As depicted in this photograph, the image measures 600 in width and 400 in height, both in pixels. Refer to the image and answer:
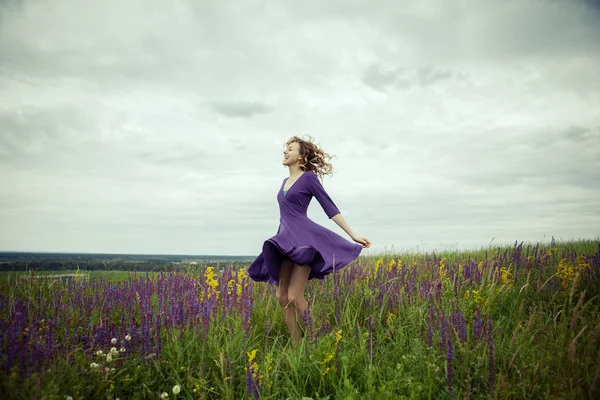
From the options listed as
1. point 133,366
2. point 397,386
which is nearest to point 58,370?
point 133,366

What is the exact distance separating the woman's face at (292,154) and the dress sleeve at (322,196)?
26 cm

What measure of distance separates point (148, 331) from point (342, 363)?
1554 mm

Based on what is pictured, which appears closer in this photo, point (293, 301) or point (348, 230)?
point (293, 301)

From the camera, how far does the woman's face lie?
4254mm

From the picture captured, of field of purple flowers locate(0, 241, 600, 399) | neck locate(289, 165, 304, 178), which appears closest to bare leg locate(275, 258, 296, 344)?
field of purple flowers locate(0, 241, 600, 399)

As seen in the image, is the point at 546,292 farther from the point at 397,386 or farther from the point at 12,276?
the point at 12,276

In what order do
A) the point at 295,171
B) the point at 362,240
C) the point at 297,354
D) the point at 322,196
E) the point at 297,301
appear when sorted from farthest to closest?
1. the point at 295,171
2. the point at 322,196
3. the point at 362,240
4. the point at 297,301
5. the point at 297,354

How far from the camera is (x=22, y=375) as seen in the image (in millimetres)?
2510

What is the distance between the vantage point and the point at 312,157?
14.6 ft

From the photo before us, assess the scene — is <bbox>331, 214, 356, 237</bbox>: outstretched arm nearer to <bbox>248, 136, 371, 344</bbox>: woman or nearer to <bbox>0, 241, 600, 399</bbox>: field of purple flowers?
<bbox>248, 136, 371, 344</bbox>: woman

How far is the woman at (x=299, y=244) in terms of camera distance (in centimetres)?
376

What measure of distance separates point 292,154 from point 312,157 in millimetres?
306

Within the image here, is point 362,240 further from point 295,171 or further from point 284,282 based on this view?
point 295,171

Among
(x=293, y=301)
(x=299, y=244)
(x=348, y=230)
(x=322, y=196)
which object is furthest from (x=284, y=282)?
(x=322, y=196)
